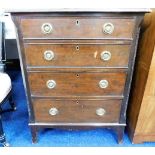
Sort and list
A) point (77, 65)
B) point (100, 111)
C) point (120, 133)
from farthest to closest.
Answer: point (120, 133), point (100, 111), point (77, 65)

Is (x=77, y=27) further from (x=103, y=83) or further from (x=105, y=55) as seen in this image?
(x=103, y=83)

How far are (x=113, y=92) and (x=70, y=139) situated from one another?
1.93 feet

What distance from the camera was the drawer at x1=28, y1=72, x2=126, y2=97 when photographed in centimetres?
128

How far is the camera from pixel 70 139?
1.62 m

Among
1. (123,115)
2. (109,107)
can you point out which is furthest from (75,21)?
(123,115)


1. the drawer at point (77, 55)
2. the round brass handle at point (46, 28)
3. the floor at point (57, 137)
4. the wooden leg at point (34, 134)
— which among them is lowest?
the floor at point (57, 137)

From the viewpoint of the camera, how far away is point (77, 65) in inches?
48.9

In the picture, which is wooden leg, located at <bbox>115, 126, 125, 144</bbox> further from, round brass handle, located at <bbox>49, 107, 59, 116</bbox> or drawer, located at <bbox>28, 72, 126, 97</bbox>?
round brass handle, located at <bbox>49, 107, 59, 116</bbox>

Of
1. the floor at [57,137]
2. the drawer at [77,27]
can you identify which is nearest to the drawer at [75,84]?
the drawer at [77,27]

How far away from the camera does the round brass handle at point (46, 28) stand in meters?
1.12

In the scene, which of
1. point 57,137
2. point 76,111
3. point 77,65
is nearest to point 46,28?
point 77,65

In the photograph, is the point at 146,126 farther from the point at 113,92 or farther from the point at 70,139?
the point at 70,139

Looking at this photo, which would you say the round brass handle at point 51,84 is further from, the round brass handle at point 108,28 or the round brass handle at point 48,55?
the round brass handle at point 108,28

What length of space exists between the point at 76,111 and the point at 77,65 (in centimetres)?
38
